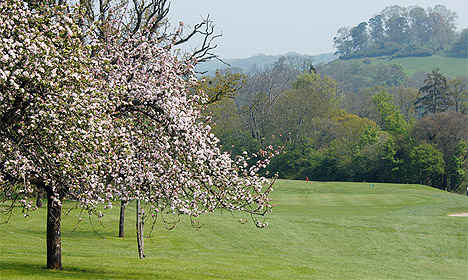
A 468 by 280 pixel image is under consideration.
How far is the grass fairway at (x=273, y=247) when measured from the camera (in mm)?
17359

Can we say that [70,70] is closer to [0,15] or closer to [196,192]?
[0,15]

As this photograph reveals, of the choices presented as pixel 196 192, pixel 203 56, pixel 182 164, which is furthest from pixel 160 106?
pixel 203 56

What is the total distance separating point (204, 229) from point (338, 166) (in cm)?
5035

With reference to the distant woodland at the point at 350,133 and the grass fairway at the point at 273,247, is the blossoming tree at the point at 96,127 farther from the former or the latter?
the distant woodland at the point at 350,133

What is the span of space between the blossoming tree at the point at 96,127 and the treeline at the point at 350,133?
157ft

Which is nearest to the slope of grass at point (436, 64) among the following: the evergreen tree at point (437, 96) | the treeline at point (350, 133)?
the treeline at point (350, 133)

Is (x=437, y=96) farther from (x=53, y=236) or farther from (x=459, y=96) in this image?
(x=53, y=236)

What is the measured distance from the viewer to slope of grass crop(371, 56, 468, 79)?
16462cm

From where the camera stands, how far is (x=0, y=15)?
34.4ft

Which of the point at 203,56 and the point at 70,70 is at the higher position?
the point at 203,56

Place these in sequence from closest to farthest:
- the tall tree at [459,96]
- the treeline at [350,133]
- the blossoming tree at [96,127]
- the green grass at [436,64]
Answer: the blossoming tree at [96,127], the treeline at [350,133], the tall tree at [459,96], the green grass at [436,64]

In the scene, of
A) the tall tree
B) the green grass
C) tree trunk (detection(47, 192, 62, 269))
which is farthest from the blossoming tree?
the green grass

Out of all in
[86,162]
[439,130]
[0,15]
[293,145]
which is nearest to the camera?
[0,15]

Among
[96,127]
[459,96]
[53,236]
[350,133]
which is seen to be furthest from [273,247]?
[459,96]
